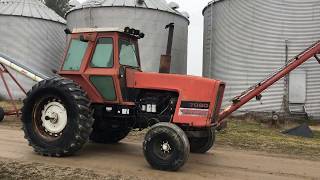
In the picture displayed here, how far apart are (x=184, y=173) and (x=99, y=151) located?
255 centimetres

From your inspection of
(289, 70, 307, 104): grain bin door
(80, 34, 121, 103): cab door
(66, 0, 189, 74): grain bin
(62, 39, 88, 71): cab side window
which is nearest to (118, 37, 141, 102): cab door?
(80, 34, 121, 103): cab door

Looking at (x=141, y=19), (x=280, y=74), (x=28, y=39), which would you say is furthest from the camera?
(x=28, y=39)

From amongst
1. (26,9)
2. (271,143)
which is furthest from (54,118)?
(26,9)

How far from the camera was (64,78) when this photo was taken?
31.3ft

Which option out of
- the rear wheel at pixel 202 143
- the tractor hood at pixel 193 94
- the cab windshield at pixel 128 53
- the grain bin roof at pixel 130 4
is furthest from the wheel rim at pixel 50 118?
the grain bin roof at pixel 130 4

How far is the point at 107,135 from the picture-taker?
36.7 ft

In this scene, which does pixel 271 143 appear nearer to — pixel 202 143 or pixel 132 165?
pixel 202 143

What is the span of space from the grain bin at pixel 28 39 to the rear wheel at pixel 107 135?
66.8 ft

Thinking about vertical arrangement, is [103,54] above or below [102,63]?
above

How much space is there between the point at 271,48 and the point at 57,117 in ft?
47.5

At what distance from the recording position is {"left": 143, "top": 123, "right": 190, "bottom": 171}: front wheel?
823cm

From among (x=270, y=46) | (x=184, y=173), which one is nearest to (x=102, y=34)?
(x=184, y=173)

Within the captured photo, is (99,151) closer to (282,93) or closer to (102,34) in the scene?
(102,34)

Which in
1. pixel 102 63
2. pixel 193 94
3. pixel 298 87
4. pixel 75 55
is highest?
pixel 75 55
